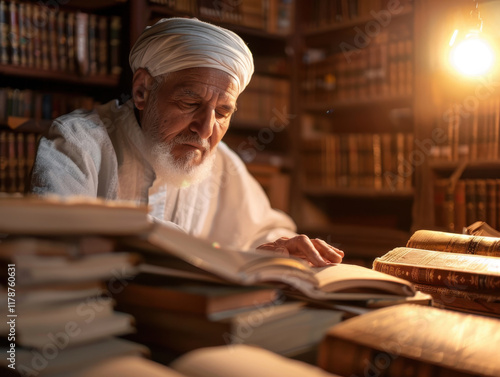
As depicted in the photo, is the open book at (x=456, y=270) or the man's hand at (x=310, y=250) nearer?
the open book at (x=456, y=270)

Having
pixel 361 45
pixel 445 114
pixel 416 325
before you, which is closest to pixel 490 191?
pixel 445 114

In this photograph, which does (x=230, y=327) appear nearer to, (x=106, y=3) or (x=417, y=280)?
(x=417, y=280)

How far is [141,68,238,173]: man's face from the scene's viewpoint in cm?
146

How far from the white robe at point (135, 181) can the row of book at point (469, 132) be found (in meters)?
1.05

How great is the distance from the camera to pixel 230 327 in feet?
1.52

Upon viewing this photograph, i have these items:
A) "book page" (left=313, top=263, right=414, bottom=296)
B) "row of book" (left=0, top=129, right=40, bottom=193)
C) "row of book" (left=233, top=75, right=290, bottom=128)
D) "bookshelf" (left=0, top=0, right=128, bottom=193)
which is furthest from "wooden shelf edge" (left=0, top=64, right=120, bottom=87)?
"book page" (left=313, top=263, right=414, bottom=296)

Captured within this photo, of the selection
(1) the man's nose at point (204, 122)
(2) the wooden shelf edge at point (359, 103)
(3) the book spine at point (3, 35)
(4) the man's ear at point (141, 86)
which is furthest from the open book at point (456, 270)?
(3) the book spine at point (3, 35)

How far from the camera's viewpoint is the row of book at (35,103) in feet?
7.50

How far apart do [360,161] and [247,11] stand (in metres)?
1.10

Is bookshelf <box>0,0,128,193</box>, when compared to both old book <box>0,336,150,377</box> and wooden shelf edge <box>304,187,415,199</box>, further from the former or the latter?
old book <box>0,336,150,377</box>

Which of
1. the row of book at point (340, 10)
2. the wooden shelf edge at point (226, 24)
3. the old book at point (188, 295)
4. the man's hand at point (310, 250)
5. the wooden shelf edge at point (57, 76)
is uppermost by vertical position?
the row of book at point (340, 10)

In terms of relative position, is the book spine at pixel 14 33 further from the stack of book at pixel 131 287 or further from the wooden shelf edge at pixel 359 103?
the stack of book at pixel 131 287

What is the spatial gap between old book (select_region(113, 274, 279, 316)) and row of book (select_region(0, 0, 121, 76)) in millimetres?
2091

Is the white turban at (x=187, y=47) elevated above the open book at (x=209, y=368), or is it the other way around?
the white turban at (x=187, y=47)
